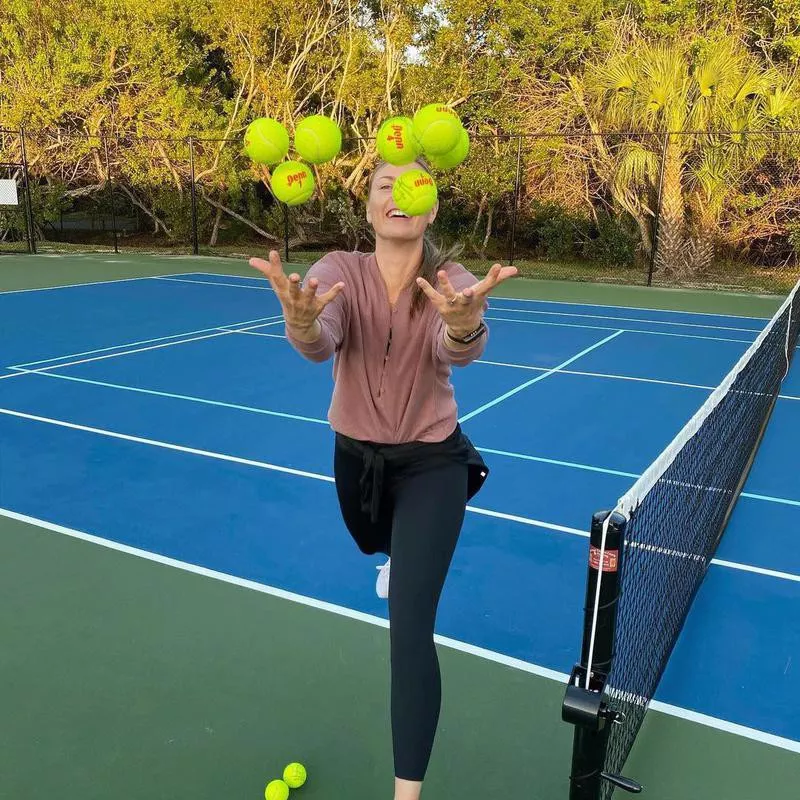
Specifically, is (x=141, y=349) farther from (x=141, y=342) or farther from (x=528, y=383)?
(x=528, y=383)

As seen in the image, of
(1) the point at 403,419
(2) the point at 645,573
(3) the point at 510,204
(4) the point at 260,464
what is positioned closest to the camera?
(1) the point at 403,419

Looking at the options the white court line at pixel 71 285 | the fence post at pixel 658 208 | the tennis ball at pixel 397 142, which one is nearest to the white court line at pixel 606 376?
the tennis ball at pixel 397 142

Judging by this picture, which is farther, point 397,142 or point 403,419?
point 397,142

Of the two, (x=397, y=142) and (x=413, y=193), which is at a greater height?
(x=397, y=142)

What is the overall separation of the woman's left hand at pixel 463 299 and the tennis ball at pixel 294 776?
1.53m

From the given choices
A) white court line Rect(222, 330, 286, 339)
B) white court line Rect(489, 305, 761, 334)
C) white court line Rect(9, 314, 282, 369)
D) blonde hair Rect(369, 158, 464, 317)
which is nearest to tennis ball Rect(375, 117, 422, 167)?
blonde hair Rect(369, 158, 464, 317)

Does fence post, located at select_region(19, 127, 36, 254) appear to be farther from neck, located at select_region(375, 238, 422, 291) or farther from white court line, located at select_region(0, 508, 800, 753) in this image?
neck, located at select_region(375, 238, 422, 291)

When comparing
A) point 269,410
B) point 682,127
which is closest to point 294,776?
point 269,410

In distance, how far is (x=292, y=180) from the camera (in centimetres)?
284

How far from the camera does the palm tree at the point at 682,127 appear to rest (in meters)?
16.2

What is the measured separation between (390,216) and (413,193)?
0.34 ft

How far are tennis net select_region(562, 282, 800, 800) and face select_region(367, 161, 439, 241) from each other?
96 cm

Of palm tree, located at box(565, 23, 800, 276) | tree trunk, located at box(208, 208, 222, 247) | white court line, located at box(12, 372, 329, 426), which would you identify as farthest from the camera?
tree trunk, located at box(208, 208, 222, 247)

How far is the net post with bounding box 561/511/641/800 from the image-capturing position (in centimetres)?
202
